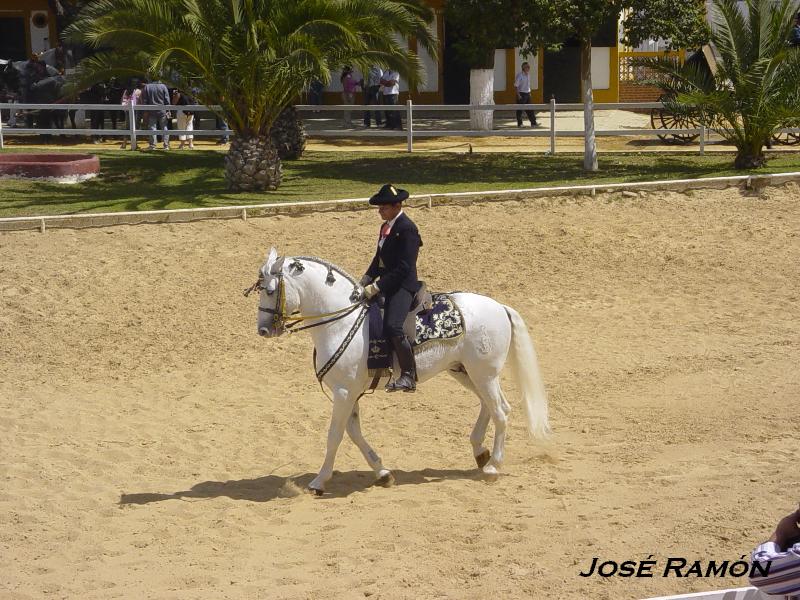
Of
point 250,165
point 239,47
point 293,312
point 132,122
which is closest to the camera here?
point 293,312

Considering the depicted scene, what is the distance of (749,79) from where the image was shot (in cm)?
2047

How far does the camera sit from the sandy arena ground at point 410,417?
8.25m

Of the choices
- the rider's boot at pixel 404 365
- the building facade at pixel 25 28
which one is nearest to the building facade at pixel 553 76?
the building facade at pixel 25 28

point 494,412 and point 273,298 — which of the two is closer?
point 273,298

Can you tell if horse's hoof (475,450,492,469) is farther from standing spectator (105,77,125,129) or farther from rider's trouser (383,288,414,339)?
standing spectator (105,77,125,129)

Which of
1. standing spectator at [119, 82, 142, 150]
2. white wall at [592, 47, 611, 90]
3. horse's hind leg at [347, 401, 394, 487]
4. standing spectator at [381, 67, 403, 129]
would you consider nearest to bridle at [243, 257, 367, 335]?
horse's hind leg at [347, 401, 394, 487]

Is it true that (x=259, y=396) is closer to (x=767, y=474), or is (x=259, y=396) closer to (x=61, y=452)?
(x=61, y=452)

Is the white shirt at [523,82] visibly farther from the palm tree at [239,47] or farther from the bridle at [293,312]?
the bridle at [293,312]

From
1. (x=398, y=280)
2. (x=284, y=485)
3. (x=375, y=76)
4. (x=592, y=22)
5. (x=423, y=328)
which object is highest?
(x=592, y=22)

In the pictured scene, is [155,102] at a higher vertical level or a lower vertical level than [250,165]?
higher

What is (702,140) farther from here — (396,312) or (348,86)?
(396,312)

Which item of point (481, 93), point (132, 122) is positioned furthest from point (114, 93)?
point (481, 93)

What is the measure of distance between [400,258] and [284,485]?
2348 millimetres

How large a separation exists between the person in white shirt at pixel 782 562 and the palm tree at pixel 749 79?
50.6 ft
